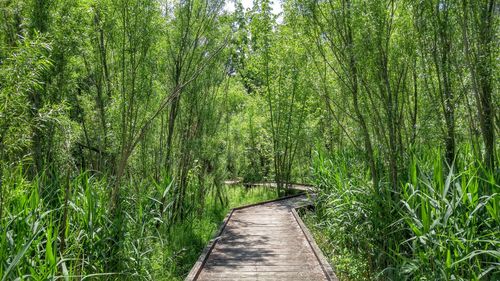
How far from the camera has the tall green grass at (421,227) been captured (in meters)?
2.79

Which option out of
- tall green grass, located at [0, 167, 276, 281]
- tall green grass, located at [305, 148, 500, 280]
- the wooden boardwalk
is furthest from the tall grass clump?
tall green grass, located at [0, 167, 276, 281]

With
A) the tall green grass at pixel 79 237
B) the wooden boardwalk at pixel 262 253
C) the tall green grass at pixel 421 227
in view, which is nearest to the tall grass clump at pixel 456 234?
the tall green grass at pixel 421 227

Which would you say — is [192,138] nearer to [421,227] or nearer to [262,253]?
[262,253]

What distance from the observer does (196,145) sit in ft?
22.9

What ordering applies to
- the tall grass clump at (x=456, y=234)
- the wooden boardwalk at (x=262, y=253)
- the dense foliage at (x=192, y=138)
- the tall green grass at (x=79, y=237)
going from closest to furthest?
the tall green grass at (x=79, y=237) → the tall grass clump at (x=456, y=234) → the dense foliage at (x=192, y=138) → the wooden boardwalk at (x=262, y=253)

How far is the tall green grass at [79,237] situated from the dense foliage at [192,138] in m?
0.02

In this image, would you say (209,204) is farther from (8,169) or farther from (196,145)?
(8,169)

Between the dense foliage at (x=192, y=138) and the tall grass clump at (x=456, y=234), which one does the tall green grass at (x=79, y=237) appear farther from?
the tall grass clump at (x=456, y=234)

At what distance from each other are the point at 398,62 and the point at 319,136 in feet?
19.0

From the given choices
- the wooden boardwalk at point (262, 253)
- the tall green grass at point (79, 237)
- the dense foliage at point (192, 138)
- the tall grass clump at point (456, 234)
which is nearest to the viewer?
the tall green grass at point (79, 237)

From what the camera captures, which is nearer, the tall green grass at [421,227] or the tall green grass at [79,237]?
the tall green grass at [79,237]

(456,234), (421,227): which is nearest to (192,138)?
(421,227)

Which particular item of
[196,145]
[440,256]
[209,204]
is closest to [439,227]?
[440,256]

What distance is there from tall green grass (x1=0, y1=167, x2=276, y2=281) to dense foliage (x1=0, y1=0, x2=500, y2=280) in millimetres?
22
